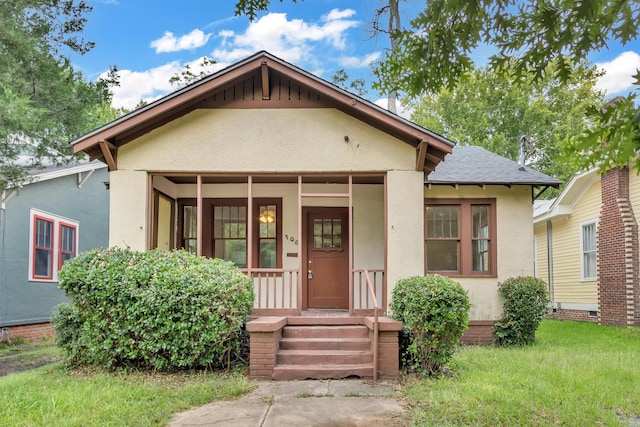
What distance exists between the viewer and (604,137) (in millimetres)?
2203

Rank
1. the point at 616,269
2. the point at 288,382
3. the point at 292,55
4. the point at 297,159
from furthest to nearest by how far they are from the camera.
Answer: the point at 292,55 < the point at 616,269 < the point at 297,159 < the point at 288,382

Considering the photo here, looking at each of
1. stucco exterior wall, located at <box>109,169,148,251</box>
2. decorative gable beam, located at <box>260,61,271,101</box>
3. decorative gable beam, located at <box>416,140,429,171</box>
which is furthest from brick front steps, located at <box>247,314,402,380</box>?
decorative gable beam, located at <box>260,61,271,101</box>

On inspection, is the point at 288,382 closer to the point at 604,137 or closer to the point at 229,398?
the point at 229,398

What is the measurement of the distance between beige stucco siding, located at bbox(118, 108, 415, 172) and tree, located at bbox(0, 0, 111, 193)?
92.9 inches

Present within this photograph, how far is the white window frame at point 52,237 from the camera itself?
1251cm

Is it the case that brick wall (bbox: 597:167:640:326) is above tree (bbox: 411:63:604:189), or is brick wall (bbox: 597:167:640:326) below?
below

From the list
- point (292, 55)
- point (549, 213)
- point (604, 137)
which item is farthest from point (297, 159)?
point (292, 55)

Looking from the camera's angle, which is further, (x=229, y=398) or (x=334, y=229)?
(x=334, y=229)

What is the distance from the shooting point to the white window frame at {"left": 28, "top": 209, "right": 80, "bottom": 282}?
1251 cm

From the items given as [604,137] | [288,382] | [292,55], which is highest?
[292,55]

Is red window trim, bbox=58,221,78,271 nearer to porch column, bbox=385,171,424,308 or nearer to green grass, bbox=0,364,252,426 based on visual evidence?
green grass, bbox=0,364,252,426

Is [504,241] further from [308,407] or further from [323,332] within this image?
[308,407]

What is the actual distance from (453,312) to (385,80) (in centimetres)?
393

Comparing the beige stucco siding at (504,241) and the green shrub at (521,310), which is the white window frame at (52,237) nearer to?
the beige stucco siding at (504,241)
